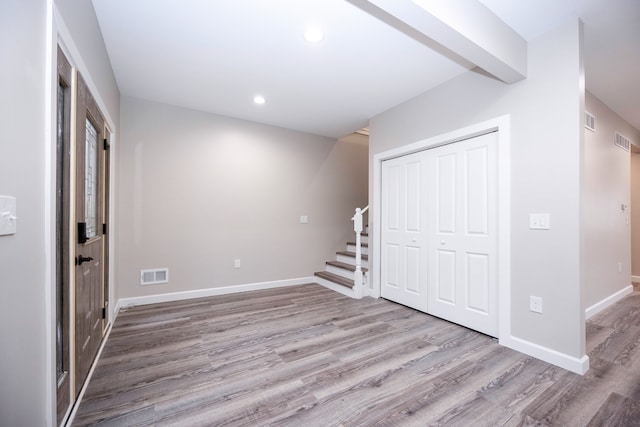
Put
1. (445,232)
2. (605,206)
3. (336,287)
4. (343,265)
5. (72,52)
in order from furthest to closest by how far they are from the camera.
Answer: (343,265) → (336,287) → (605,206) → (445,232) → (72,52)

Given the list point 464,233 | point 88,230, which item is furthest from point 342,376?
point 88,230

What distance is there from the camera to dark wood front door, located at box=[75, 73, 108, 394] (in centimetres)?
166

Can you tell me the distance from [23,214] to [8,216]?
5.1 inches

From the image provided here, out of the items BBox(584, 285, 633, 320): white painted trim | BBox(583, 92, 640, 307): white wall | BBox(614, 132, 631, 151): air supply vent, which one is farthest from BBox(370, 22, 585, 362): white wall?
BBox(614, 132, 631, 151): air supply vent

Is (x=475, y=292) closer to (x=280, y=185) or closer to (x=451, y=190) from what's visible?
(x=451, y=190)

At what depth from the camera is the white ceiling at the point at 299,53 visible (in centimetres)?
192

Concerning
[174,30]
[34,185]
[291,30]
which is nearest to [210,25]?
[174,30]

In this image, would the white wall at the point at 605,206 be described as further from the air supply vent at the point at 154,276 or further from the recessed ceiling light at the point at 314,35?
the air supply vent at the point at 154,276

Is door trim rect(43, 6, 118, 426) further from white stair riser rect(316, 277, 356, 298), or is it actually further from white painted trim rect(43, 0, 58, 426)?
white stair riser rect(316, 277, 356, 298)

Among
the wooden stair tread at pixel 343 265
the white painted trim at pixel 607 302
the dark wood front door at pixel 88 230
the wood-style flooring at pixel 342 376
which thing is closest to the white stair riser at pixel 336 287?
the wooden stair tread at pixel 343 265

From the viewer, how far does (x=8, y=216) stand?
2.93 ft

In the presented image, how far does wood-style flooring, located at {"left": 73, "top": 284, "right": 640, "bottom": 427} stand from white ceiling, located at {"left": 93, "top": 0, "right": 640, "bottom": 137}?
8.22 feet

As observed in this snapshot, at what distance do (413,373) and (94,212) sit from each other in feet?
8.91

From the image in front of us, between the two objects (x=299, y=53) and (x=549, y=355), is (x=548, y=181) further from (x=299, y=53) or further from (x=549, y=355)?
(x=299, y=53)
